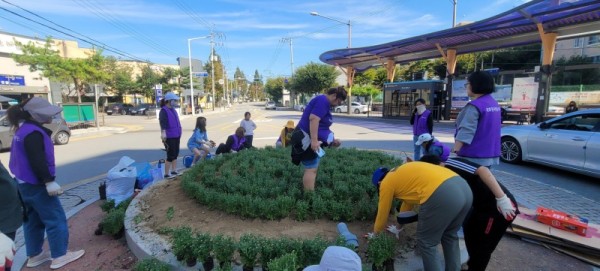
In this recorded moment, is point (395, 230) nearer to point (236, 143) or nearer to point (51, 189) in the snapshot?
point (51, 189)

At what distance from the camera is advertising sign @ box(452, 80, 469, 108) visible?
1986 centimetres

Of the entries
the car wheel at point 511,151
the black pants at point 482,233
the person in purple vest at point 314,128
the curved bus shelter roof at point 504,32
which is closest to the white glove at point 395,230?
the black pants at point 482,233

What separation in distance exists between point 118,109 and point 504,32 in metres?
41.1

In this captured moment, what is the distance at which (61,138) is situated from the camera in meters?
12.5

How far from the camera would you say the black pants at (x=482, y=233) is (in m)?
2.50

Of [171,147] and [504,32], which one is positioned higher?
[504,32]

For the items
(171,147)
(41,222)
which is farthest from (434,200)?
(171,147)

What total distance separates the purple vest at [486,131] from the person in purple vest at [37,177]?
399cm

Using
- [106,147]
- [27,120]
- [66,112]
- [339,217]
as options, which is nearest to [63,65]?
[66,112]

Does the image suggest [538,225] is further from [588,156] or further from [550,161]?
[550,161]

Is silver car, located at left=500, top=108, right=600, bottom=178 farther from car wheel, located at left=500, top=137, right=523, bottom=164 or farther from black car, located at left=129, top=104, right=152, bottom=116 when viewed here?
black car, located at left=129, top=104, right=152, bottom=116

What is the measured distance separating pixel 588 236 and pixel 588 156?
3.32 meters

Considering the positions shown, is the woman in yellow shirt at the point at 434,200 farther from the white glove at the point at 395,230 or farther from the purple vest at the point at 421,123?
the purple vest at the point at 421,123

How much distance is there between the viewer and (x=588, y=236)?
11.2 ft
